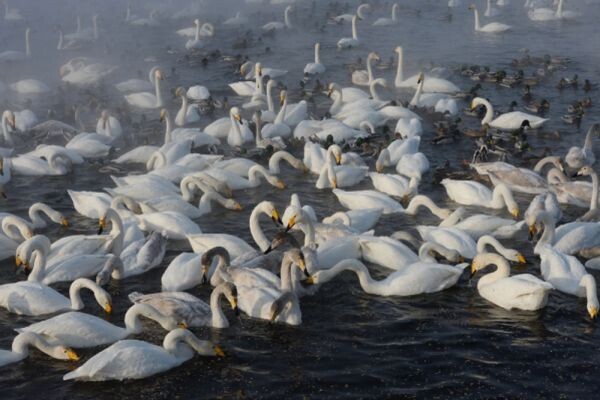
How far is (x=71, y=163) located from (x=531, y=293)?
13.1m

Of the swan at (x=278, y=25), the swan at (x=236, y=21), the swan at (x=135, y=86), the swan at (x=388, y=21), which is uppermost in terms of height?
the swan at (x=135, y=86)

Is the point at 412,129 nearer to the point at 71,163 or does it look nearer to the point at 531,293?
the point at 71,163

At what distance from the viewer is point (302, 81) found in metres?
32.8

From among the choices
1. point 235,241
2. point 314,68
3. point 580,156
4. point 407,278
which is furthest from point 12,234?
point 314,68

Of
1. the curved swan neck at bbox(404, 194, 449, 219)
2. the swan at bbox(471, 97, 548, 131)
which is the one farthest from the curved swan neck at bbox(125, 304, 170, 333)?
the swan at bbox(471, 97, 548, 131)

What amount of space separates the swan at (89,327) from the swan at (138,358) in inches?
32.3

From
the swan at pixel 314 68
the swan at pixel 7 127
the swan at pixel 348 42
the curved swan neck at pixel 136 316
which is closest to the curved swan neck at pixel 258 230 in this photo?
the curved swan neck at pixel 136 316

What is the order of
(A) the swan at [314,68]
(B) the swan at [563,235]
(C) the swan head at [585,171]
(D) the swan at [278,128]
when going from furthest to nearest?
(A) the swan at [314,68]
(D) the swan at [278,128]
(C) the swan head at [585,171]
(B) the swan at [563,235]

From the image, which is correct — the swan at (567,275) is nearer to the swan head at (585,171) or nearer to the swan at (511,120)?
the swan head at (585,171)

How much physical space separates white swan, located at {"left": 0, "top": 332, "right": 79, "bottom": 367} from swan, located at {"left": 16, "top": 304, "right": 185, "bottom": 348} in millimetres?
232

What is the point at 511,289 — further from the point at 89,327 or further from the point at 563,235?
the point at 89,327

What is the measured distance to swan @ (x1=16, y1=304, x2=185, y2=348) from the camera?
13539mm

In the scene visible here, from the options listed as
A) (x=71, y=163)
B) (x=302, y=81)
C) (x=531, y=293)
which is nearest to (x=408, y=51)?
(x=302, y=81)

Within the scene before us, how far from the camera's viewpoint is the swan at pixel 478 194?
63.8 ft
